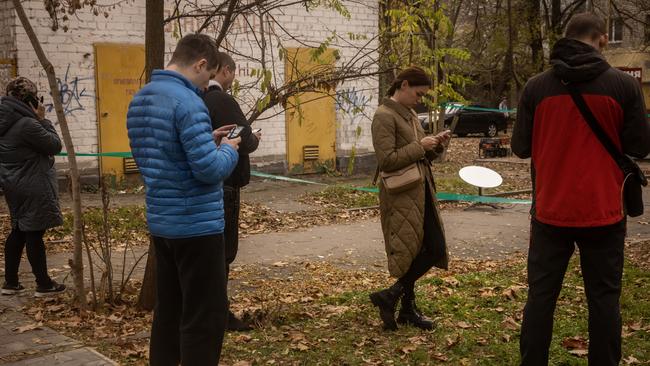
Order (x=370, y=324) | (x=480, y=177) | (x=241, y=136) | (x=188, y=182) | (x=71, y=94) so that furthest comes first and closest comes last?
(x=71, y=94) < (x=480, y=177) < (x=370, y=324) < (x=241, y=136) < (x=188, y=182)

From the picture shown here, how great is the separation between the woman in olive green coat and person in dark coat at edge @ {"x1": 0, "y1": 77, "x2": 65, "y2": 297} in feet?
9.94

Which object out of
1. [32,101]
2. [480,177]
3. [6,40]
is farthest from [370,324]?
[6,40]

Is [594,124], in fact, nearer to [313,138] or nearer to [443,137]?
[443,137]

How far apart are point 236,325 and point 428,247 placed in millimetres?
1509

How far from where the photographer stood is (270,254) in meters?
9.41

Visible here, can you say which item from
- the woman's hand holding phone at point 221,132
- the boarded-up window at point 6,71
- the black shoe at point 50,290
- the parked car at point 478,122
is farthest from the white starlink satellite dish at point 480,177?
the parked car at point 478,122

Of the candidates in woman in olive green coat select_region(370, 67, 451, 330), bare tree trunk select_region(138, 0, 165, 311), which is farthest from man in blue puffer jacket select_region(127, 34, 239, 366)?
bare tree trunk select_region(138, 0, 165, 311)

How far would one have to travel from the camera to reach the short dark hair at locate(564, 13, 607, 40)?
417cm

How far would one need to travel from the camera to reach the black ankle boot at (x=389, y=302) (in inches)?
222

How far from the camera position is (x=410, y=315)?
226 inches

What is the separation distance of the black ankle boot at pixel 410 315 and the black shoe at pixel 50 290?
3.08m

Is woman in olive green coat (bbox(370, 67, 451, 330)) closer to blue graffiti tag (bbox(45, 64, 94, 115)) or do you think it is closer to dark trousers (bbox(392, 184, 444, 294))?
dark trousers (bbox(392, 184, 444, 294))

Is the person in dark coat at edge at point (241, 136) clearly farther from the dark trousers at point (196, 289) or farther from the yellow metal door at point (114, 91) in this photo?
the yellow metal door at point (114, 91)

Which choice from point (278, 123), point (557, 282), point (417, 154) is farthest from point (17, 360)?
point (278, 123)
